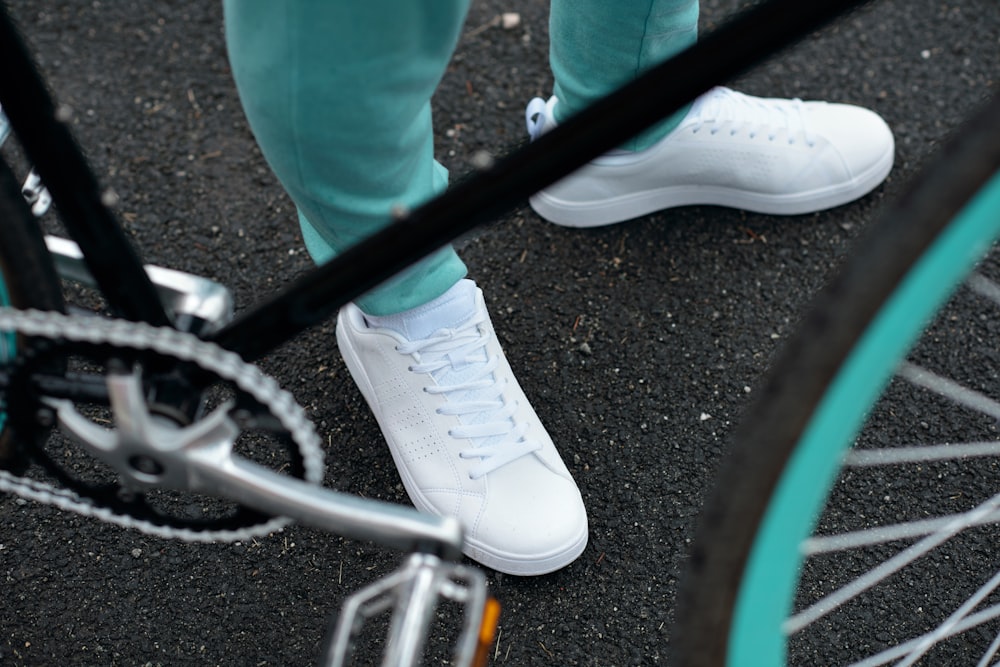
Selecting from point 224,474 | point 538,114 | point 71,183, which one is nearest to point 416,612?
point 224,474

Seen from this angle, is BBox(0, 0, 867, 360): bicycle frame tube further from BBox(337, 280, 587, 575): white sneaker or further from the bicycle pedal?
BBox(337, 280, 587, 575): white sneaker

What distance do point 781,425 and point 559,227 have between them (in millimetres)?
896

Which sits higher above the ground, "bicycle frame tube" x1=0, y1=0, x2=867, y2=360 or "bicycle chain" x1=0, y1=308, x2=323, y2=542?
"bicycle frame tube" x1=0, y1=0, x2=867, y2=360

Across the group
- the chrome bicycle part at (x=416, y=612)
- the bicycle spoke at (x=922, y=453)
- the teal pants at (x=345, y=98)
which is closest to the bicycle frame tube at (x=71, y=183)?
the teal pants at (x=345, y=98)

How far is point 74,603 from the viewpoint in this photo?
3.53 ft

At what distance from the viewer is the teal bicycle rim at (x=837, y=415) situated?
50 centimetres

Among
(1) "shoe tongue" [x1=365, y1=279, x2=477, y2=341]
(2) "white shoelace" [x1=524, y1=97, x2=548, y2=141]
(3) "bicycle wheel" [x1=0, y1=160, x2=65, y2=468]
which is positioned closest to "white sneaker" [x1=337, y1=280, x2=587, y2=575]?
(1) "shoe tongue" [x1=365, y1=279, x2=477, y2=341]

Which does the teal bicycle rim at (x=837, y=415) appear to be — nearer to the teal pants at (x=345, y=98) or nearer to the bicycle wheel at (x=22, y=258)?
the teal pants at (x=345, y=98)

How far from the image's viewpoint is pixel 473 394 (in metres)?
1.10

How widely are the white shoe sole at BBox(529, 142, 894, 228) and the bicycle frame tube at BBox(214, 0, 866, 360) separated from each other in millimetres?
702

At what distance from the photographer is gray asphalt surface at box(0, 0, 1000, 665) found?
42.1 inches

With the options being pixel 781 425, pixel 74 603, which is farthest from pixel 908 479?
pixel 74 603

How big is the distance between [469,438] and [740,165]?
23.2 inches

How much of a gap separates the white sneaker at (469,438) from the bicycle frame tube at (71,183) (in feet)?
1.23
